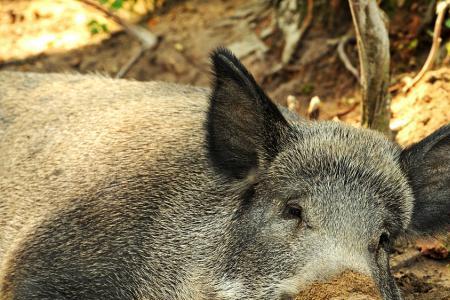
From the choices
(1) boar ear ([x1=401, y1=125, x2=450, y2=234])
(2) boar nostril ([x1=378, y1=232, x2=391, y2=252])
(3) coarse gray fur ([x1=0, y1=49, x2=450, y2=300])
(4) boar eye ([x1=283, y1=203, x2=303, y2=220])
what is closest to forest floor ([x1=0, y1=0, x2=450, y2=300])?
(1) boar ear ([x1=401, y1=125, x2=450, y2=234])

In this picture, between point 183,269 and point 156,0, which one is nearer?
point 183,269

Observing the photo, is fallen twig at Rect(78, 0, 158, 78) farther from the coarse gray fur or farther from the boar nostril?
the boar nostril

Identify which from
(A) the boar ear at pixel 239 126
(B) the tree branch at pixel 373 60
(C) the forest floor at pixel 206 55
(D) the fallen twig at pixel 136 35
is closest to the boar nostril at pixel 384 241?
(A) the boar ear at pixel 239 126

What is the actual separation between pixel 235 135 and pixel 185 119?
0.76 metres

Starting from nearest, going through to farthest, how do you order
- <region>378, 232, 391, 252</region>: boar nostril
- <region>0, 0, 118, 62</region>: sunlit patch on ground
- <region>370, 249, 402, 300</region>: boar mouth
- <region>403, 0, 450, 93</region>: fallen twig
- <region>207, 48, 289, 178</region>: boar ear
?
<region>370, 249, 402, 300</region>: boar mouth < <region>378, 232, 391, 252</region>: boar nostril < <region>207, 48, 289, 178</region>: boar ear < <region>403, 0, 450, 93</region>: fallen twig < <region>0, 0, 118, 62</region>: sunlit patch on ground

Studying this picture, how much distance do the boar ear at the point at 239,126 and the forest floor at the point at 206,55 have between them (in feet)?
7.37

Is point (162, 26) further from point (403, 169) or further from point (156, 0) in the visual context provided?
point (403, 169)

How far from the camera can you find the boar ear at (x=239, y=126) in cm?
370

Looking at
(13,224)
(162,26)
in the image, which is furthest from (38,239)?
(162,26)

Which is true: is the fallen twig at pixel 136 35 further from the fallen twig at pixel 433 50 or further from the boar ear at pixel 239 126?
the boar ear at pixel 239 126

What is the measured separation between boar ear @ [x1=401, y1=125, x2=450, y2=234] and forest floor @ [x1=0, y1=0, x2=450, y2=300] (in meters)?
1.68

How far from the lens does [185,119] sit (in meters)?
4.55

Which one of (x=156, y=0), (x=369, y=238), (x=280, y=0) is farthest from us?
(x=156, y=0)

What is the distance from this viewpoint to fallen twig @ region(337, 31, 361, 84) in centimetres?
680
